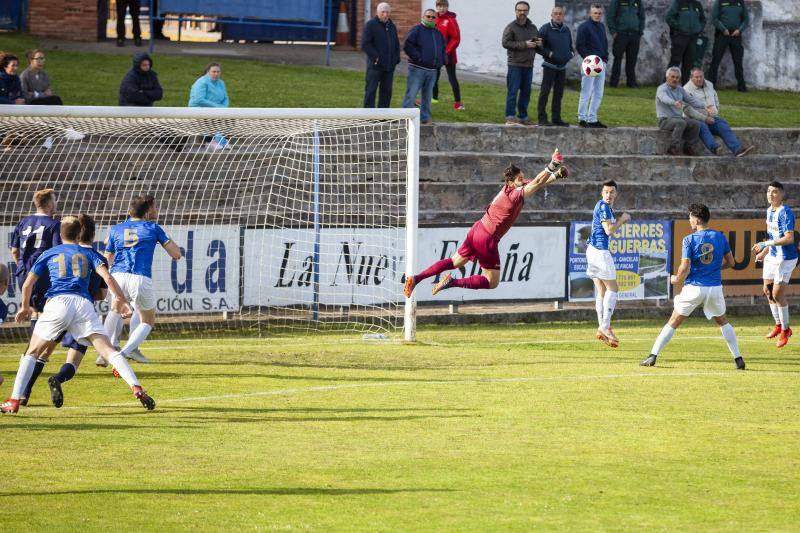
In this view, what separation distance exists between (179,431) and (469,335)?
8260 millimetres

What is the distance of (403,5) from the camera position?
30.8 metres

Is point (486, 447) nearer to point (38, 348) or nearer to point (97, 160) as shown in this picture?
point (38, 348)

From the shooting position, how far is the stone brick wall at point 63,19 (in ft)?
97.6

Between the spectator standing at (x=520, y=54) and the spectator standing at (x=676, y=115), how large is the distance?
265 centimetres

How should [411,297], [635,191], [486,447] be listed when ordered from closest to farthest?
[486,447] → [411,297] → [635,191]

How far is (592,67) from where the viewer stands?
23.0m

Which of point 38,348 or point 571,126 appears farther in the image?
point 571,126

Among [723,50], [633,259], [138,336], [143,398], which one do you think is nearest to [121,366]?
[143,398]

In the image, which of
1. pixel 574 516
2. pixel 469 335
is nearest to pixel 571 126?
pixel 469 335

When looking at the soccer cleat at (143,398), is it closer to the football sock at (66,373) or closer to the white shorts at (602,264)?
the football sock at (66,373)

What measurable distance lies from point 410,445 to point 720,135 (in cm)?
1601

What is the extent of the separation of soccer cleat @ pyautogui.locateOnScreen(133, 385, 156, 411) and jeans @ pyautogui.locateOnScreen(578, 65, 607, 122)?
14.4 meters

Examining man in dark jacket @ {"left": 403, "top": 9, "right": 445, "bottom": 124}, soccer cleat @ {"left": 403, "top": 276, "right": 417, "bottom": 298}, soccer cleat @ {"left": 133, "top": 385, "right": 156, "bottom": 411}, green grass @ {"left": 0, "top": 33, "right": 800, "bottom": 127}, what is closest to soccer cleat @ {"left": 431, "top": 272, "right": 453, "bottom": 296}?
soccer cleat @ {"left": 403, "top": 276, "right": 417, "bottom": 298}

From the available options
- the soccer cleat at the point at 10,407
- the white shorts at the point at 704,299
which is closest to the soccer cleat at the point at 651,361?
the white shorts at the point at 704,299
